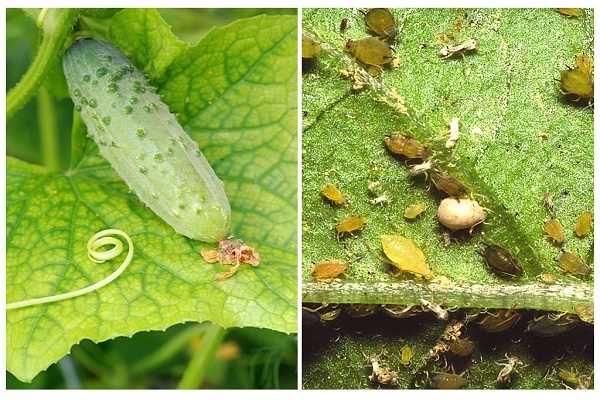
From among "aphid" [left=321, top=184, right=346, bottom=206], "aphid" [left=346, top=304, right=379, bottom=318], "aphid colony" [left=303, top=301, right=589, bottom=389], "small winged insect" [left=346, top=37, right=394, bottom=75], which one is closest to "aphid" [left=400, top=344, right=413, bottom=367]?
"aphid colony" [left=303, top=301, right=589, bottom=389]

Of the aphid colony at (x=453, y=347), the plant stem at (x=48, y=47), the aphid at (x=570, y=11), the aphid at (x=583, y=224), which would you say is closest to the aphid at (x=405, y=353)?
the aphid colony at (x=453, y=347)

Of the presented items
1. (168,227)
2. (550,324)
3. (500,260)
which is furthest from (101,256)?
(550,324)

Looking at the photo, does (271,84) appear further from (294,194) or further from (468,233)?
(468,233)

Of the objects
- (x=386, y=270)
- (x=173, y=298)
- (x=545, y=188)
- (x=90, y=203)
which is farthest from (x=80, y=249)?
(x=545, y=188)

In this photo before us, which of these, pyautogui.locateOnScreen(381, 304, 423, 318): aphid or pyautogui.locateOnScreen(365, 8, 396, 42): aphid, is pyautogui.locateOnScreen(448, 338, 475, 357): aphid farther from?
pyautogui.locateOnScreen(365, 8, 396, 42): aphid

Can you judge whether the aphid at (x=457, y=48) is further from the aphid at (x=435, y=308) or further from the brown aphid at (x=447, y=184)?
the aphid at (x=435, y=308)

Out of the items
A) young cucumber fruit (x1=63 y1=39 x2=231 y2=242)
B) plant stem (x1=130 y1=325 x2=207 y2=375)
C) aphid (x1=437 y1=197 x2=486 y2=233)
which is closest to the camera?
young cucumber fruit (x1=63 y1=39 x2=231 y2=242)
